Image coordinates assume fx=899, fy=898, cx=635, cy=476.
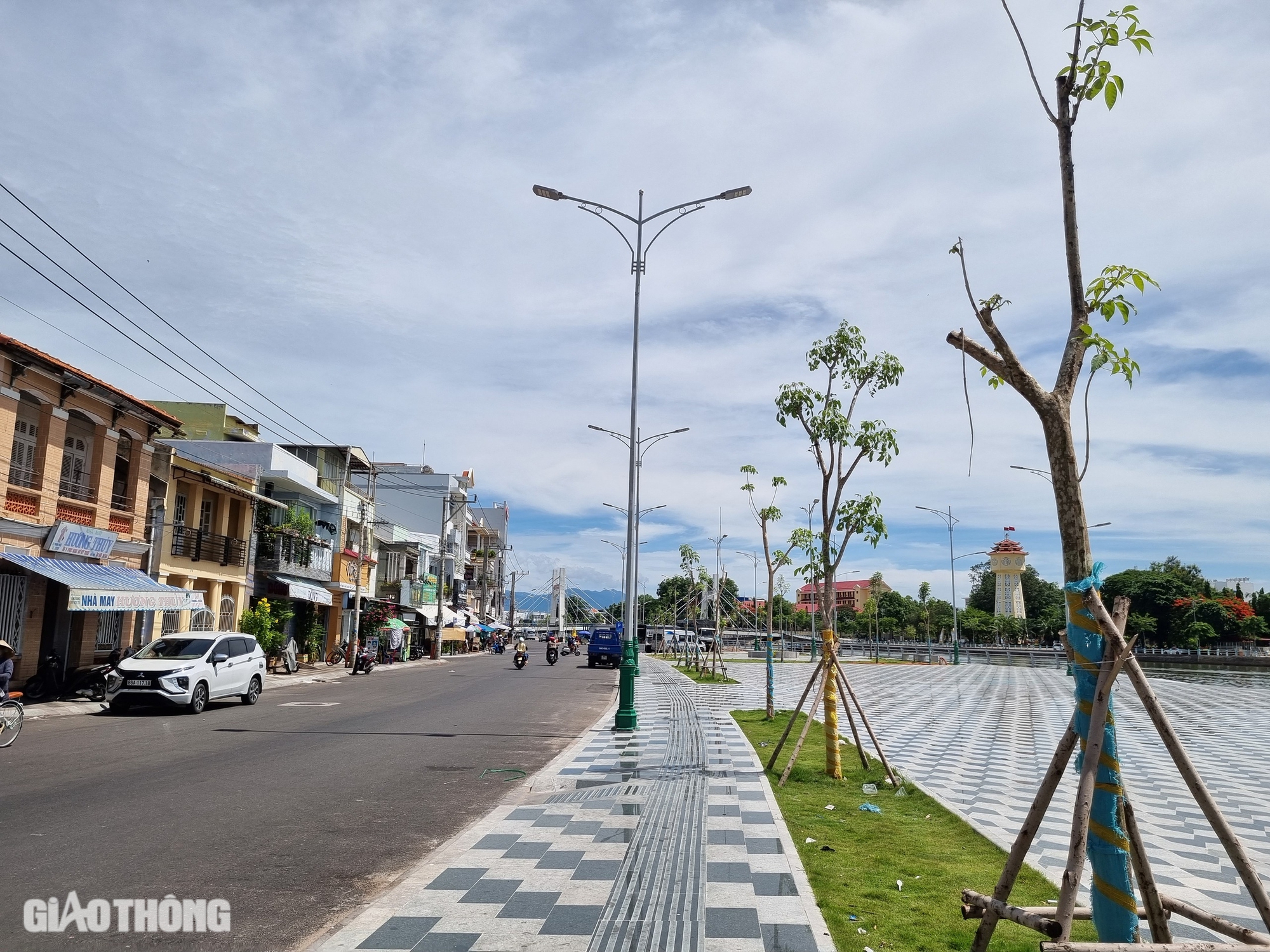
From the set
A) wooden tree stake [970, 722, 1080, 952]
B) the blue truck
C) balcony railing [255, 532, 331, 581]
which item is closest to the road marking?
balcony railing [255, 532, 331, 581]

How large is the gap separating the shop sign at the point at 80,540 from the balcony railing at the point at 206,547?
3.99m

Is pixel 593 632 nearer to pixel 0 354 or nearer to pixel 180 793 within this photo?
pixel 0 354

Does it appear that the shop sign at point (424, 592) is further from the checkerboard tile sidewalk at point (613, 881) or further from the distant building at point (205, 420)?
the checkerboard tile sidewalk at point (613, 881)

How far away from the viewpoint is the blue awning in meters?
19.7

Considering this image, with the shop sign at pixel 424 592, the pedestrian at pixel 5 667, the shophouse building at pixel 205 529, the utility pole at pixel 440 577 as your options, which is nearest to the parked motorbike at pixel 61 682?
the shophouse building at pixel 205 529

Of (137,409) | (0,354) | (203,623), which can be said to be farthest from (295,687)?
(0,354)

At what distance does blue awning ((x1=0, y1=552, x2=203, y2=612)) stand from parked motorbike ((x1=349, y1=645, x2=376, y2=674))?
11311mm

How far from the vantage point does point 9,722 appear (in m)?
12.9

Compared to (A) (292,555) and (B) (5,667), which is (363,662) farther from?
(B) (5,667)

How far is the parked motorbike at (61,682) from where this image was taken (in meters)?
20.4

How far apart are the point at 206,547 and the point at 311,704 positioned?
10936 millimetres

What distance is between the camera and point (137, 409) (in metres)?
24.3

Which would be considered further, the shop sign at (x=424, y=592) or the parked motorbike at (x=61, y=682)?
the shop sign at (x=424, y=592)

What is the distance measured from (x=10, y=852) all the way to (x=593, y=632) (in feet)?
138
